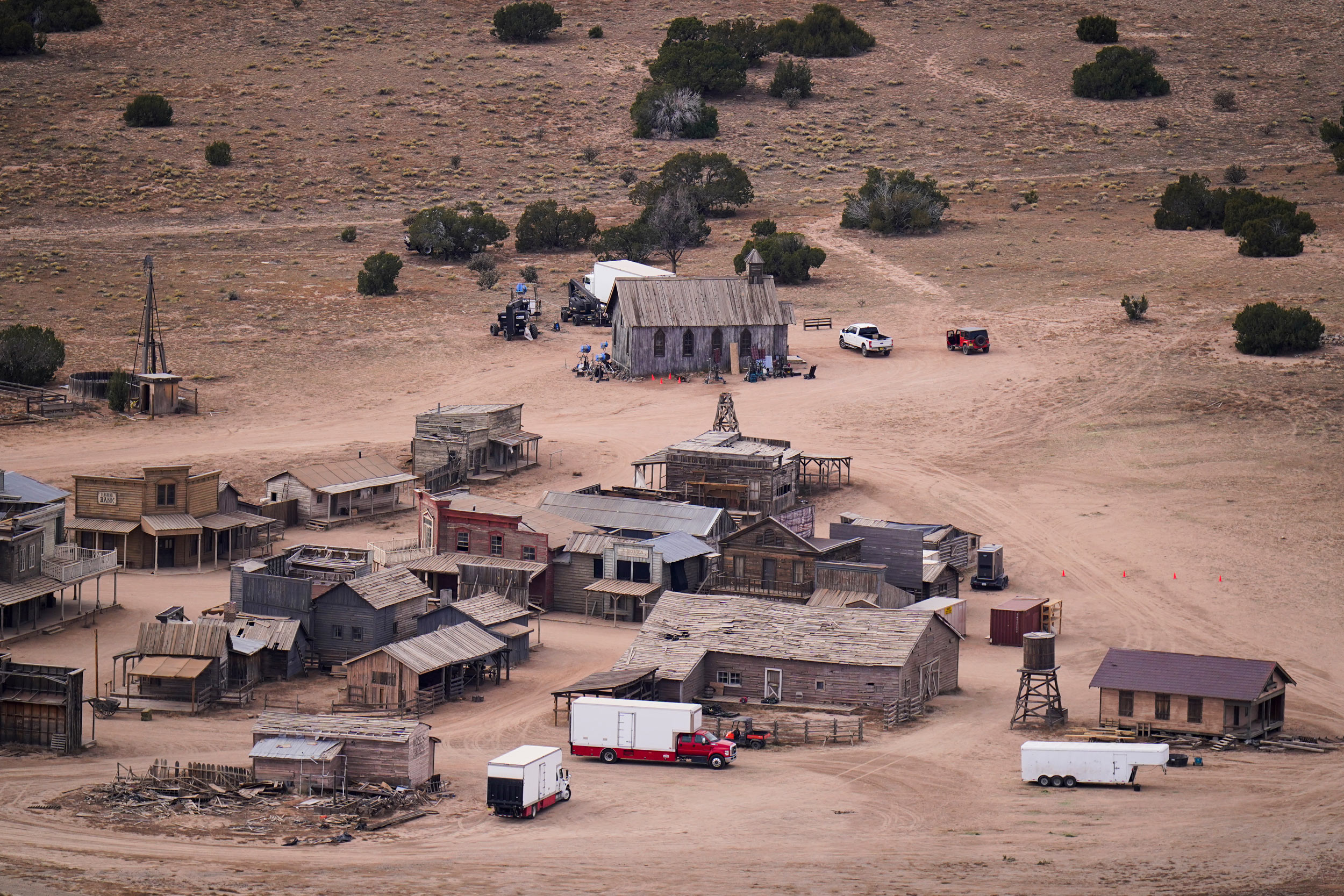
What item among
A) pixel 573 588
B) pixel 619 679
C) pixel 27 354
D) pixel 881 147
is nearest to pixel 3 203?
pixel 27 354

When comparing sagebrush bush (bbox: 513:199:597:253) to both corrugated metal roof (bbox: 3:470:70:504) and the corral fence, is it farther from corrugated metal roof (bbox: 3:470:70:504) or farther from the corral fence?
the corral fence

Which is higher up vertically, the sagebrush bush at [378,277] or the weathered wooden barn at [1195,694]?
the sagebrush bush at [378,277]

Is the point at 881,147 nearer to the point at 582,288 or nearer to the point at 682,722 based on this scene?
the point at 582,288

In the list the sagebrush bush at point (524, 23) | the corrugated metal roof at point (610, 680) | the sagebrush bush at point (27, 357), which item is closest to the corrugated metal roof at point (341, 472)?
the sagebrush bush at point (27, 357)

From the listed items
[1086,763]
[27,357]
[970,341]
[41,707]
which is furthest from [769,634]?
[27,357]

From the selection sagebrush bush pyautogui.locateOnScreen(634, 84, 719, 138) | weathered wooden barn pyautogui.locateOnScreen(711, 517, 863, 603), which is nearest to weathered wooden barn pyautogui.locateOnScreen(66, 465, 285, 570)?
weathered wooden barn pyautogui.locateOnScreen(711, 517, 863, 603)

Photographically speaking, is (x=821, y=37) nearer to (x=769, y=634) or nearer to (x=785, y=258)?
(x=785, y=258)

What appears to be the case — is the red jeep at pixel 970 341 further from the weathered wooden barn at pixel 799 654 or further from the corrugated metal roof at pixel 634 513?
the weathered wooden barn at pixel 799 654
